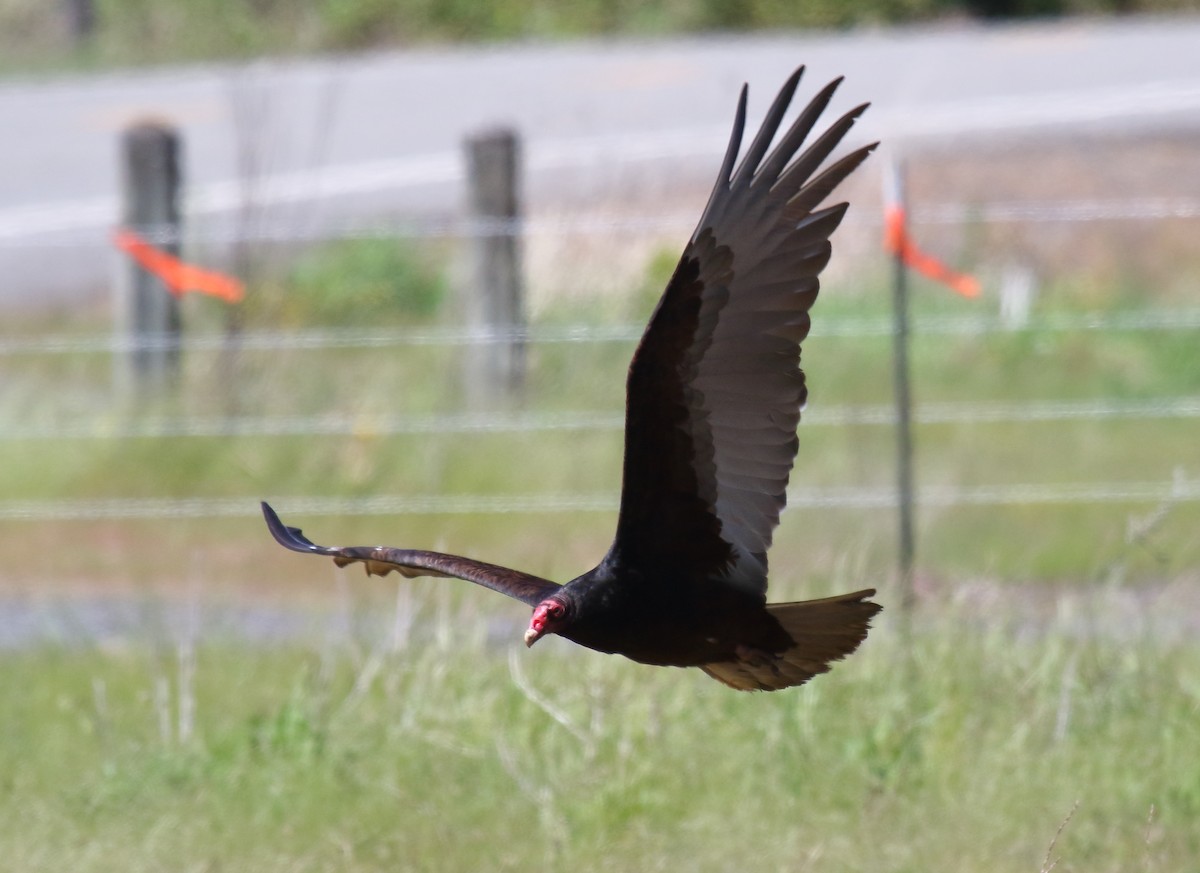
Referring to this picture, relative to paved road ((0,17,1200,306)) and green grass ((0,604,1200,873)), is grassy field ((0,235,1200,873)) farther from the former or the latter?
paved road ((0,17,1200,306))

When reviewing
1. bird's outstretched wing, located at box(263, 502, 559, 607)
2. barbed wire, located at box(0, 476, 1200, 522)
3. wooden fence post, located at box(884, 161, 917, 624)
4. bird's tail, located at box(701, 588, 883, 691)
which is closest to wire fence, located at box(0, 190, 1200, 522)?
barbed wire, located at box(0, 476, 1200, 522)

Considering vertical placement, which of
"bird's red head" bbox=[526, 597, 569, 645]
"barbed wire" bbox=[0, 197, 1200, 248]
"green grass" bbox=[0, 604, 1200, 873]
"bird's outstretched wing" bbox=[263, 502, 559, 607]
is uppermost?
"barbed wire" bbox=[0, 197, 1200, 248]

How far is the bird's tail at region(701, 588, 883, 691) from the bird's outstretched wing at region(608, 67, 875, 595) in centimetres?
18

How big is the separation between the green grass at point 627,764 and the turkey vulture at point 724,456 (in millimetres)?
743

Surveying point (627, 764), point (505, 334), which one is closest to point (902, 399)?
point (627, 764)

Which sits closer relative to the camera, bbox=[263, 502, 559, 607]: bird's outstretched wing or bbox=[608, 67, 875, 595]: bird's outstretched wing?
bbox=[608, 67, 875, 595]: bird's outstretched wing

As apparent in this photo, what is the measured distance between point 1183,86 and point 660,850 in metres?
11.2

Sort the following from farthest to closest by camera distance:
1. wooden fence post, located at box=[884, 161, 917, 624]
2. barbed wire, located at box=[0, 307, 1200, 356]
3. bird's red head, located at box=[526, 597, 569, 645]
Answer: barbed wire, located at box=[0, 307, 1200, 356] → wooden fence post, located at box=[884, 161, 917, 624] → bird's red head, located at box=[526, 597, 569, 645]

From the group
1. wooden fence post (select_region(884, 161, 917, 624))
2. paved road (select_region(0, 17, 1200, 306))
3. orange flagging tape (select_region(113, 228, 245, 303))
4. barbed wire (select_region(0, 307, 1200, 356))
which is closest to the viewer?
wooden fence post (select_region(884, 161, 917, 624))

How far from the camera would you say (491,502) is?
23.5ft

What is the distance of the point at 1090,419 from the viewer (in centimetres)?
796

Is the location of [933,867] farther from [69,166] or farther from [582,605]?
[69,166]

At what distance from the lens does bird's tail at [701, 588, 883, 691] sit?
12.0 feet

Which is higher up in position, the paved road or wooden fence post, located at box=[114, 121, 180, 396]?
the paved road
